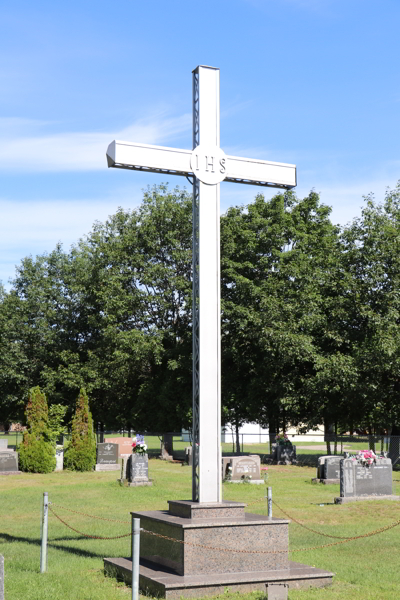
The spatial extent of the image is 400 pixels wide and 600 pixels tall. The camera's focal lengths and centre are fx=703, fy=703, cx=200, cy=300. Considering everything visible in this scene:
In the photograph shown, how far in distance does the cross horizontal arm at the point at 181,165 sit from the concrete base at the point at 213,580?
5.44m

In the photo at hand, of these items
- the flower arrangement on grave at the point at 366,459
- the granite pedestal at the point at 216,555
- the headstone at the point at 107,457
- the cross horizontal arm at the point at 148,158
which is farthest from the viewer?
the headstone at the point at 107,457

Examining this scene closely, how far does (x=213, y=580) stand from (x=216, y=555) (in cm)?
33

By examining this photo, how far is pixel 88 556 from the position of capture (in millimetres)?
11727

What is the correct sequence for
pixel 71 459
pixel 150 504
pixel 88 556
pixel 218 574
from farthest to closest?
pixel 71 459 → pixel 150 504 → pixel 88 556 → pixel 218 574

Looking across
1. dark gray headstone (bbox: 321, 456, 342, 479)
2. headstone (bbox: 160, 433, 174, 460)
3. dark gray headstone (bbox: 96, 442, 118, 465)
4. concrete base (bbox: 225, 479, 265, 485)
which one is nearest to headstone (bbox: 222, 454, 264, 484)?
concrete base (bbox: 225, 479, 265, 485)

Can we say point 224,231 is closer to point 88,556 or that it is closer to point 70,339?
point 70,339

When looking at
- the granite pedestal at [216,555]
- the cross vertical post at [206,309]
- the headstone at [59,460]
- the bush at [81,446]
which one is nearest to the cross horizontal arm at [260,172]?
the cross vertical post at [206,309]

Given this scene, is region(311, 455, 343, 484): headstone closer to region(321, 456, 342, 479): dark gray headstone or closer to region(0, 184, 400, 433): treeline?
region(321, 456, 342, 479): dark gray headstone

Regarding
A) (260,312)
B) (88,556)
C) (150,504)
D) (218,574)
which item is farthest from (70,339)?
(218,574)

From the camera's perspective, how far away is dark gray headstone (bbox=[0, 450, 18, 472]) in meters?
30.1

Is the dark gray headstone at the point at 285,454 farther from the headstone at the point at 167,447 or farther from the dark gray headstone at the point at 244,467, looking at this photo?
the dark gray headstone at the point at 244,467

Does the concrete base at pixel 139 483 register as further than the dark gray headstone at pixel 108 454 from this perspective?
No

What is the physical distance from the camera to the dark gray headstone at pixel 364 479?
19922mm

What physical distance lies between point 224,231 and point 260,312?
674 cm
